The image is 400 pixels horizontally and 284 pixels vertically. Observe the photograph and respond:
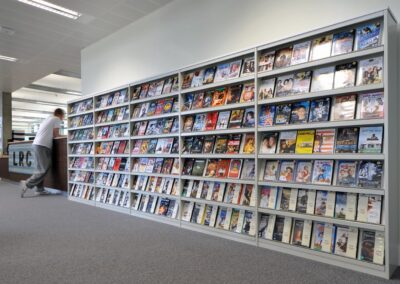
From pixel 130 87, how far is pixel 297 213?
3.03 m

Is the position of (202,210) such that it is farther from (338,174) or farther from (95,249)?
(338,174)

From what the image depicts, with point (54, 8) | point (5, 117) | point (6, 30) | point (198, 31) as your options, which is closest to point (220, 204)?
point (198, 31)

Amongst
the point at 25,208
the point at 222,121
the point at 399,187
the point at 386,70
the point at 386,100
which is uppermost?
the point at 386,70

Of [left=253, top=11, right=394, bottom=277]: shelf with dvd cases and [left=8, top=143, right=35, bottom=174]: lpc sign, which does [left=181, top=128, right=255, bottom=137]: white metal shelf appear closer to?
[left=253, top=11, right=394, bottom=277]: shelf with dvd cases

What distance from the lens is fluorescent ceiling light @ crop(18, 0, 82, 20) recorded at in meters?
4.47

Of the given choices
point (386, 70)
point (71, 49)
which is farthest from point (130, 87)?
point (386, 70)

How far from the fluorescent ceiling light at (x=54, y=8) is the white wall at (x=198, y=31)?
0.83 meters

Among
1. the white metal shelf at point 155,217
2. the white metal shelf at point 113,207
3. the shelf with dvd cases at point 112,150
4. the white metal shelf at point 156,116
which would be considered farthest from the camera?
the shelf with dvd cases at point 112,150

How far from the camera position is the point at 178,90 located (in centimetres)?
373

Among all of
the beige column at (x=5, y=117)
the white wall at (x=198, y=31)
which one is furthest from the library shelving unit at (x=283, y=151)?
the beige column at (x=5, y=117)

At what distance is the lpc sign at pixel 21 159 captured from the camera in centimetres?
746

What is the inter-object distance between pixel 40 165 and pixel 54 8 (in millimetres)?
3161

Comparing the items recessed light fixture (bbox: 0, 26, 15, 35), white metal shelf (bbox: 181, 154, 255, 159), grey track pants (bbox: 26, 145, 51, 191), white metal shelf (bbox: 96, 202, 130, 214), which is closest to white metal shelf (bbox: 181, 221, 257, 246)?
white metal shelf (bbox: 181, 154, 255, 159)

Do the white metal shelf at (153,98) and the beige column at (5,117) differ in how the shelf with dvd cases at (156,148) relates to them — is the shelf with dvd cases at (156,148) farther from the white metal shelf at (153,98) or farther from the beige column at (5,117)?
the beige column at (5,117)
